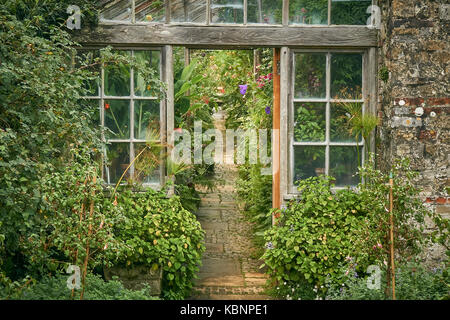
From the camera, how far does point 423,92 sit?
219 inches

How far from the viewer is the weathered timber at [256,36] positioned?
19.0 feet

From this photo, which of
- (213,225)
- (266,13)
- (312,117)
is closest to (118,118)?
(266,13)

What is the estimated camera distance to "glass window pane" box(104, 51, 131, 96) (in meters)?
5.86

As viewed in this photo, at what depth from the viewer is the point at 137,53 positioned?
5859mm

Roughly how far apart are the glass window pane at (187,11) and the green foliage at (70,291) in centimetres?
263

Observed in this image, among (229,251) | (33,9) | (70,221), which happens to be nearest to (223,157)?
(229,251)

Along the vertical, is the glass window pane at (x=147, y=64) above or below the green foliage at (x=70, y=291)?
above

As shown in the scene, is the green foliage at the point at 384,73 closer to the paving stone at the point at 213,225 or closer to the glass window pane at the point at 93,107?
the glass window pane at the point at 93,107

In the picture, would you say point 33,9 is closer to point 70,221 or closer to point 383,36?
point 70,221

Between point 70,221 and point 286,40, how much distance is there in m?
2.92

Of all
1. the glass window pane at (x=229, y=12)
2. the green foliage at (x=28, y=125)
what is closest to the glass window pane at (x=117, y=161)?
the green foliage at (x=28, y=125)

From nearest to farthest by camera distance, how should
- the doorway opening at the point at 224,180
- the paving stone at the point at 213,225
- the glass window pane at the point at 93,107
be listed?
the glass window pane at the point at 93,107 < the doorway opening at the point at 224,180 < the paving stone at the point at 213,225

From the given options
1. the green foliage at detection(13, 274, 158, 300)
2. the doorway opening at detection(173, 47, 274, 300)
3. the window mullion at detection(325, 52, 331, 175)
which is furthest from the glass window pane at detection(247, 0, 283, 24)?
the green foliage at detection(13, 274, 158, 300)

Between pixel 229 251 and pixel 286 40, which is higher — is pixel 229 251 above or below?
below
